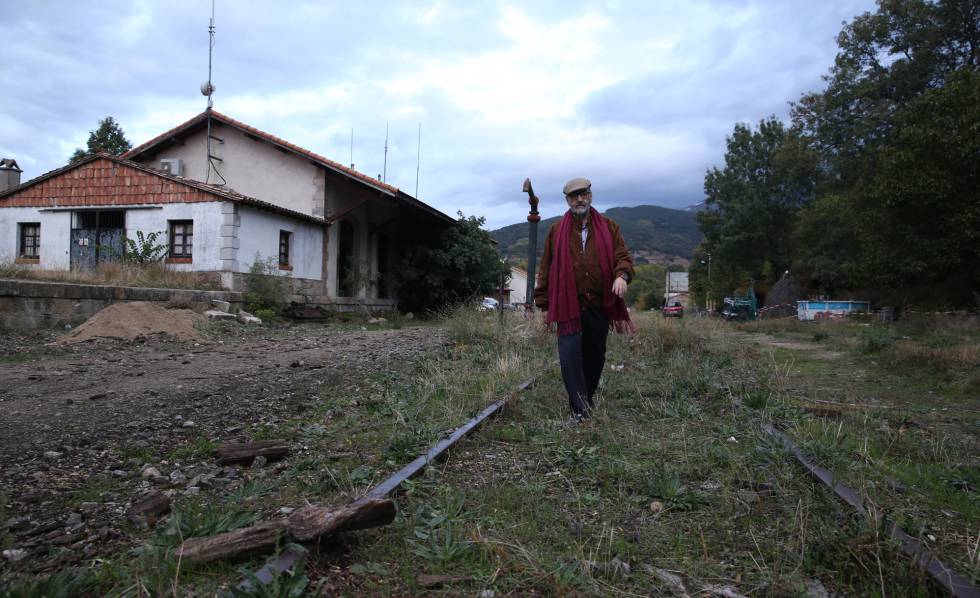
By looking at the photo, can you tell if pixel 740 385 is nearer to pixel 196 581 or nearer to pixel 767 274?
pixel 196 581

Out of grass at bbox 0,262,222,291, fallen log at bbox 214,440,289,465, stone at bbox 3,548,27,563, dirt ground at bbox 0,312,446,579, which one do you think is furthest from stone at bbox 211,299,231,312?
stone at bbox 3,548,27,563

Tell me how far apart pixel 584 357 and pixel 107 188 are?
55.1 feet

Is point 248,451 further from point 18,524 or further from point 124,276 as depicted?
point 124,276

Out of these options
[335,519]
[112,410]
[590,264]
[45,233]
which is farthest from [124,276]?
[335,519]

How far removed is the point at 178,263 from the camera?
1559 cm

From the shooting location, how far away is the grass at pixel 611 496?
189 cm

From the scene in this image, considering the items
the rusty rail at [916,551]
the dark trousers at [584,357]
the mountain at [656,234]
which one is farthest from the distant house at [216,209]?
the mountain at [656,234]

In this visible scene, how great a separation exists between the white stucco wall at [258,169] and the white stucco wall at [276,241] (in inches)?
36.8

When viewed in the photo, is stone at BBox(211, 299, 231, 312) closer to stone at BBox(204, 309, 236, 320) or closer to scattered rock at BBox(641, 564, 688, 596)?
stone at BBox(204, 309, 236, 320)

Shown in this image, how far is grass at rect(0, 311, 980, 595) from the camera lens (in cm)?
189

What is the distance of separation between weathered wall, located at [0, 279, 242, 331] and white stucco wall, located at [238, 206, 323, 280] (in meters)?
4.80

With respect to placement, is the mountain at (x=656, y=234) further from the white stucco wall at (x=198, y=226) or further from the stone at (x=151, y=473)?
the stone at (x=151, y=473)

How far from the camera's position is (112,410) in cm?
424

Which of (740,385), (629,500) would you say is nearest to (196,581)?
(629,500)
